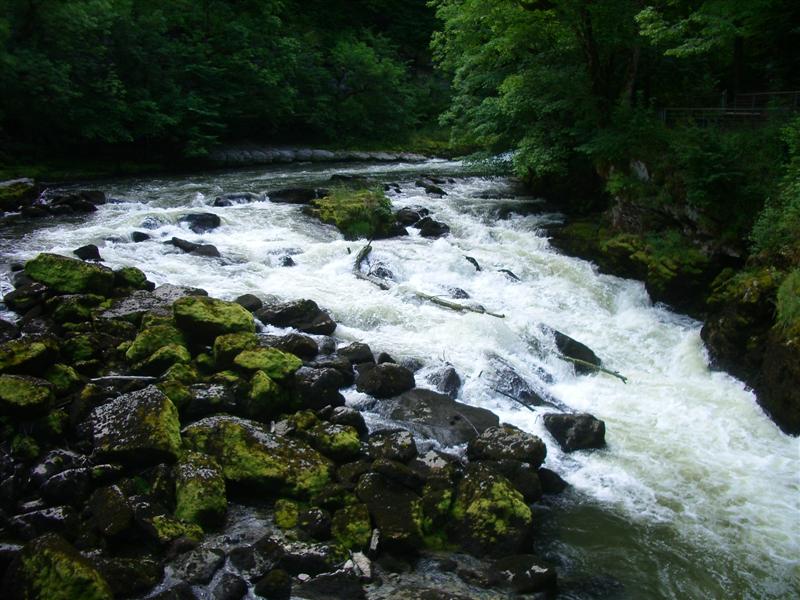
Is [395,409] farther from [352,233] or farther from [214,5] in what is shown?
[214,5]

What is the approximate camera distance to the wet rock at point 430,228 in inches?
679

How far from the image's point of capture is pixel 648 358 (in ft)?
39.0

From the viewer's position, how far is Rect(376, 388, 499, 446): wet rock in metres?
8.64

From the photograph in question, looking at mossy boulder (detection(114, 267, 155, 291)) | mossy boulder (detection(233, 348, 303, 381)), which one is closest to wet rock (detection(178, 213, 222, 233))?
mossy boulder (detection(114, 267, 155, 291))

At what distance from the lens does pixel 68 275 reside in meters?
10.9

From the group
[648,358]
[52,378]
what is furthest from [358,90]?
[52,378]

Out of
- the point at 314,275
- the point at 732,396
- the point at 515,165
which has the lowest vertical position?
the point at 732,396

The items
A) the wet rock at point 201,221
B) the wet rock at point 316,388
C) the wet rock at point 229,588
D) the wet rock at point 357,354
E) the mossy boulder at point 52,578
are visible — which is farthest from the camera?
the wet rock at point 201,221

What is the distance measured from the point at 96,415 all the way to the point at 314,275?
6.80 meters

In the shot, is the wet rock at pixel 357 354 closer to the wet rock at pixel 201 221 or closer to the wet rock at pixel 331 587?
the wet rock at pixel 331 587

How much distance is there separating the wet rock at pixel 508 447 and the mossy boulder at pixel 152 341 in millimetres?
4656

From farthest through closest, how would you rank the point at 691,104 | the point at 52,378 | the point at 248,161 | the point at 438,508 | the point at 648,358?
the point at 248,161 → the point at 691,104 → the point at 648,358 → the point at 52,378 → the point at 438,508

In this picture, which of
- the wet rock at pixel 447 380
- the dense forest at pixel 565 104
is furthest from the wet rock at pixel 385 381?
the dense forest at pixel 565 104

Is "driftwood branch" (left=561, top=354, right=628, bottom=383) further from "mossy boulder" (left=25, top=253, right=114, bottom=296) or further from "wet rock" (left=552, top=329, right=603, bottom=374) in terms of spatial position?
"mossy boulder" (left=25, top=253, right=114, bottom=296)
